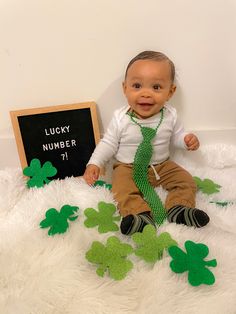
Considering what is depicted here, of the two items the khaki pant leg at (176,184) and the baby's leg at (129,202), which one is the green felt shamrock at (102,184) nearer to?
the baby's leg at (129,202)

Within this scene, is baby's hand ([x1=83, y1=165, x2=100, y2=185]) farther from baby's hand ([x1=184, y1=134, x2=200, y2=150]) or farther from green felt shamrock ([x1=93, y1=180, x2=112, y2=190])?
baby's hand ([x1=184, y1=134, x2=200, y2=150])

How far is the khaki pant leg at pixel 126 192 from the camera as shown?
2.85ft

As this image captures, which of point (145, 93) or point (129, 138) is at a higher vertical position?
point (145, 93)

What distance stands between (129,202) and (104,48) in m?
0.51

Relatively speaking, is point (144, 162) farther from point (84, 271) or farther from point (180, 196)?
point (84, 271)

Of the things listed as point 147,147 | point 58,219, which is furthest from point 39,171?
point 147,147

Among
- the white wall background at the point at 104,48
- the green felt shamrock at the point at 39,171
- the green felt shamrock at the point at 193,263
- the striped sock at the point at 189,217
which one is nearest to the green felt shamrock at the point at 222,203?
the striped sock at the point at 189,217

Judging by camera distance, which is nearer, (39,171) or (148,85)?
(148,85)

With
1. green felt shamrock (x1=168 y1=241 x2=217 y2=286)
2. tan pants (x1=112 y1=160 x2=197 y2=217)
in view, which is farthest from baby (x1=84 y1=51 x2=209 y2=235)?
green felt shamrock (x1=168 y1=241 x2=217 y2=286)

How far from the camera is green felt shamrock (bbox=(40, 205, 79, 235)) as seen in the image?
0.81 meters

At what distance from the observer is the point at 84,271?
0.70 meters

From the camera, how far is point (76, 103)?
3.59 feet

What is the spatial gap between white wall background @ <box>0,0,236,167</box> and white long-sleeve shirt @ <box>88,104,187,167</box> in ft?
0.43

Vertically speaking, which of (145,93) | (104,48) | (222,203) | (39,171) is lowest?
(222,203)
